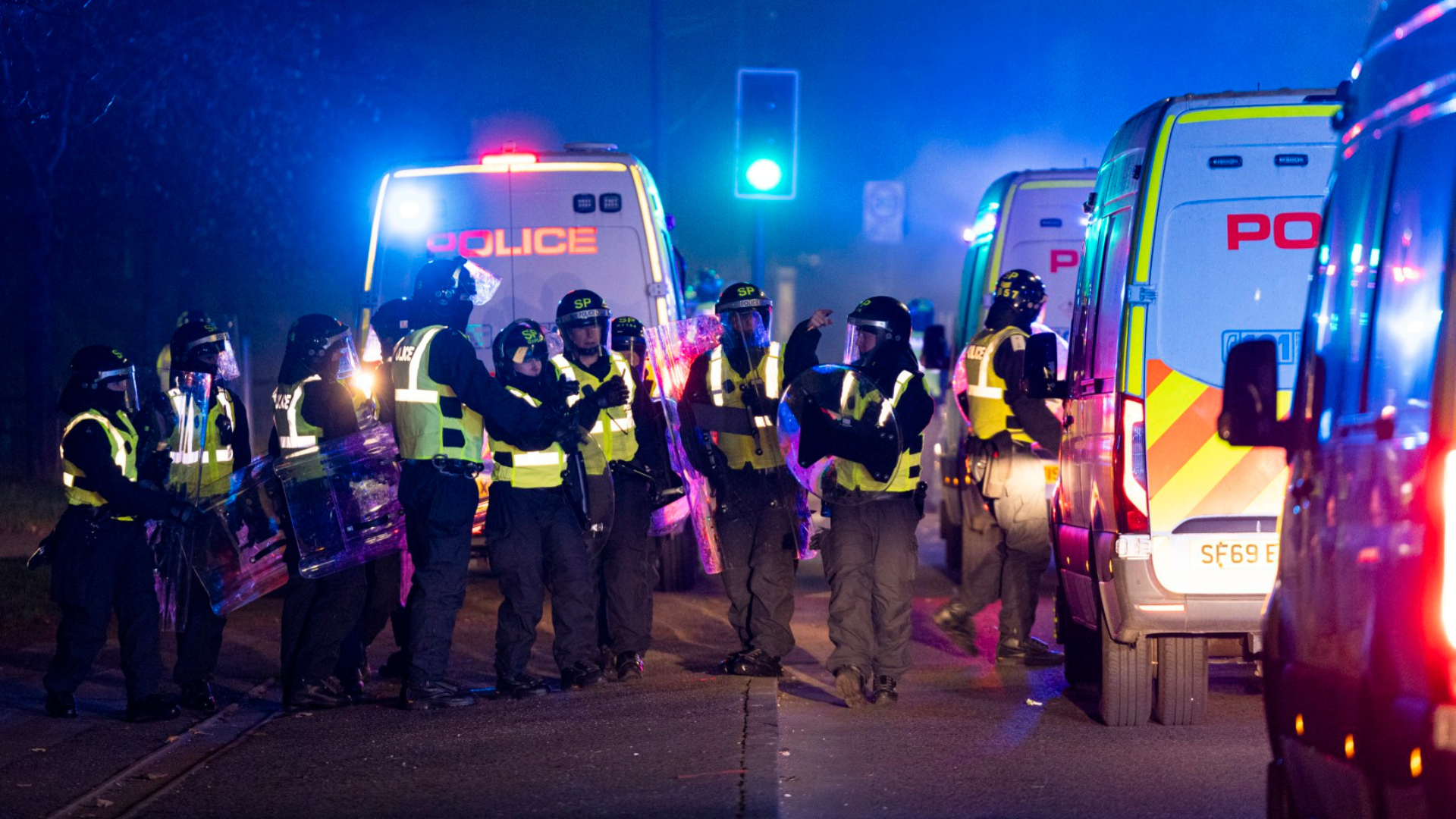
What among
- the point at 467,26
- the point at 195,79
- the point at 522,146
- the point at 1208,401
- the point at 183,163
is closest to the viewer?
the point at 1208,401

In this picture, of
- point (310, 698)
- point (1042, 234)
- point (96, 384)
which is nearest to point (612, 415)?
point (310, 698)

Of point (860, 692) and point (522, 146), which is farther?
point (522, 146)

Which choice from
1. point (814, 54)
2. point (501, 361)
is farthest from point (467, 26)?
point (501, 361)

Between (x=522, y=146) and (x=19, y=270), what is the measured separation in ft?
50.7

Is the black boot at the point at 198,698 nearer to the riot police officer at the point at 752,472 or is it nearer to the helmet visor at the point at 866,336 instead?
the riot police officer at the point at 752,472

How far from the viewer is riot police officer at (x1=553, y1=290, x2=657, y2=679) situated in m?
8.27

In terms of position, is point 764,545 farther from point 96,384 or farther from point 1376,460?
point 1376,460

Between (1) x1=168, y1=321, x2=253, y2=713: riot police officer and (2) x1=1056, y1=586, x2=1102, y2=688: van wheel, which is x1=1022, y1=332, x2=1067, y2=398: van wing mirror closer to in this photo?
(2) x1=1056, y1=586, x2=1102, y2=688: van wheel

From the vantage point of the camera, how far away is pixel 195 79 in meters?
19.4

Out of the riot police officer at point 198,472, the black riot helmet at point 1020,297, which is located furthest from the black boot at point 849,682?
the riot police officer at point 198,472

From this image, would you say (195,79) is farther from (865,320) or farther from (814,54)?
(865,320)

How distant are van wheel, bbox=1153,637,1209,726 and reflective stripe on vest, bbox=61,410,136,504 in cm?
424

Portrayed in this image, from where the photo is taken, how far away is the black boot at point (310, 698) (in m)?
7.84

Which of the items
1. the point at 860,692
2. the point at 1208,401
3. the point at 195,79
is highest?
the point at 195,79
